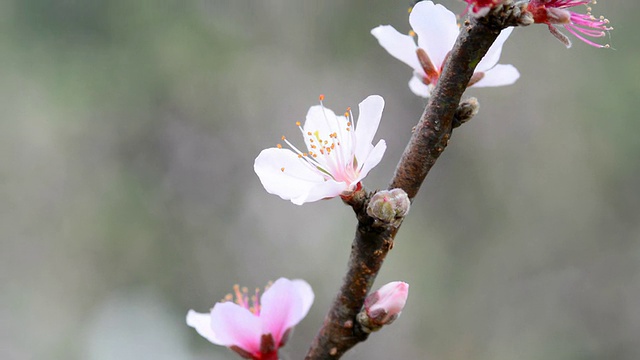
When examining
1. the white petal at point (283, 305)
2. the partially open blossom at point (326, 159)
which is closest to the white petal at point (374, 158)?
the partially open blossom at point (326, 159)

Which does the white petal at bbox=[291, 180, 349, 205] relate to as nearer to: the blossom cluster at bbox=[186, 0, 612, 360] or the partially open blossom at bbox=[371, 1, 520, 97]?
the blossom cluster at bbox=[186, 0, 612, 360]

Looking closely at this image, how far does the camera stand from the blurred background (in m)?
2.57

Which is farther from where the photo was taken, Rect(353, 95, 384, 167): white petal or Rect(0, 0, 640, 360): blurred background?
Rect(0, 0, 640, 360): blurred background

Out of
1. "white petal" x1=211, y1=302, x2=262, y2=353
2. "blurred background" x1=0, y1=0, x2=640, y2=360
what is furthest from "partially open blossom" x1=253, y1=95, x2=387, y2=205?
"blurred background" x1=0, y1=0, x2=640, y2=360

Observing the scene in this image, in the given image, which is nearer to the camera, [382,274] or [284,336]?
[284,336]

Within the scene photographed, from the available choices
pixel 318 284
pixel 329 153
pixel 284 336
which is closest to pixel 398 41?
pixel 329 153

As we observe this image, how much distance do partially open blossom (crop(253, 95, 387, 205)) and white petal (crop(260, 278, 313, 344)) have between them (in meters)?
0.08

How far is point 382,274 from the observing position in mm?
2709

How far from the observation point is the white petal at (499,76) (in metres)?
0.73

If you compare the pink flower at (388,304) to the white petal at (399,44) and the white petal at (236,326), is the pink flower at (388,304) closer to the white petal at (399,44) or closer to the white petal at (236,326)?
the white petal at (236,326)

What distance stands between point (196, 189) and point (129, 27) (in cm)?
66

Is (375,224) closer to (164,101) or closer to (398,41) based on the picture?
(398,41)

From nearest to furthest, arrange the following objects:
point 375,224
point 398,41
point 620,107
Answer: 1. point 375,224
2. point 398,41
3. point 620,107

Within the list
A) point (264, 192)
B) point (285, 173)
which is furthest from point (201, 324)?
point (264, 192)
